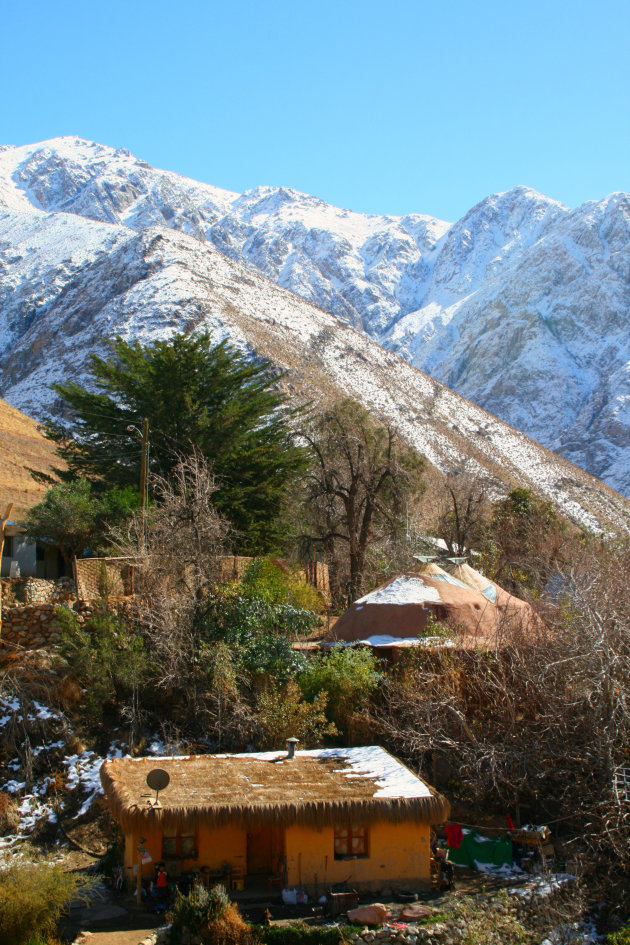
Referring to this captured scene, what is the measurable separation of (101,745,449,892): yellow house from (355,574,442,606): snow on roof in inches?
264

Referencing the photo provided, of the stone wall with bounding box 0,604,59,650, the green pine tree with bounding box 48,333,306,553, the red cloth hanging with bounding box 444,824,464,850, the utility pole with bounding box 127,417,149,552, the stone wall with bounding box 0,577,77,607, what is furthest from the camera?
the green pine tree with bounding box 48,333,306,553

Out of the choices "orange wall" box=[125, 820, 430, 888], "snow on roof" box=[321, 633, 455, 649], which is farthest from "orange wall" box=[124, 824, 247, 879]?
"snow on roof" box=[321, 633, 455, 649]

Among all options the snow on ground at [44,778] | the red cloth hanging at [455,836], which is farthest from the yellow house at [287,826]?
the snow on ground at [44,778]

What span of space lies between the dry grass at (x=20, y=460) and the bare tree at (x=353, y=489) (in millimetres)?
9905

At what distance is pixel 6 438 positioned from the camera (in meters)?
39.3

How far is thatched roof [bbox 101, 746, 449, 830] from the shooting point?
13.4 meters

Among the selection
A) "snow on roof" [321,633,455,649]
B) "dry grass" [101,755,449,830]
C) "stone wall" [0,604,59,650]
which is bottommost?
"dry grass" [101,755,449,830]

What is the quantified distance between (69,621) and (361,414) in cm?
2057

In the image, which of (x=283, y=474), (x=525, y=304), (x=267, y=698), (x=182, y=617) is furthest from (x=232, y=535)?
(x=525, y=304)

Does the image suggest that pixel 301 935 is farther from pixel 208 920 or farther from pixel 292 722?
pixel 292 722

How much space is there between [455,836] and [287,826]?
3306mm

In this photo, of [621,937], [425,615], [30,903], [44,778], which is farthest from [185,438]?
[621,937]

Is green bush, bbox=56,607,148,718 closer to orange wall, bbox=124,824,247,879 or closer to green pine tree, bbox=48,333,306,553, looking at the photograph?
orange wall, bbox=124,824,247,879

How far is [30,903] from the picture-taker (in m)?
12.1
